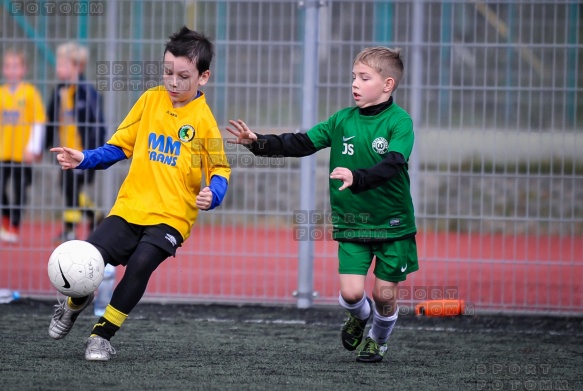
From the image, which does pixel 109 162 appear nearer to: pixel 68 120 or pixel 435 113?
pixel 68 120

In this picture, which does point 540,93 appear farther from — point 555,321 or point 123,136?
point 123,136

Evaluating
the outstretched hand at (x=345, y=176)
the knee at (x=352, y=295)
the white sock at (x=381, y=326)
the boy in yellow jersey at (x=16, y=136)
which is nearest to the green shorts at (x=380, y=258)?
the knee at (x=352, y=295)

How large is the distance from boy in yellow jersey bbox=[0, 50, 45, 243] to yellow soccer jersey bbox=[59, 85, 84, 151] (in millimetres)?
179

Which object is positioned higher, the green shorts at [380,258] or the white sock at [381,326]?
the green shorts at [380,258]

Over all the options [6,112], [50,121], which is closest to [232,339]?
[50,121]

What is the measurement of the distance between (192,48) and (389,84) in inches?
43.8

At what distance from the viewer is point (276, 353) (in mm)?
6152

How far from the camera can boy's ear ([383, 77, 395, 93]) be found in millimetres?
5918

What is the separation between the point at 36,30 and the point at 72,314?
3720mm

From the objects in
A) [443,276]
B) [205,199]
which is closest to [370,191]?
[205,199]

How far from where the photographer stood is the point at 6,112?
30.8 ft

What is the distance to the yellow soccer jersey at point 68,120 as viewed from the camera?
8.65m

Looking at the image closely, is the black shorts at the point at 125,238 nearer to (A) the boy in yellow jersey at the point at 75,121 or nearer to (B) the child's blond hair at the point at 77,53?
(A) the boy in yellow jersey at the point at 75,121

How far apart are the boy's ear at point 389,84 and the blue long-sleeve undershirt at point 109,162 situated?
1045 millimetres
